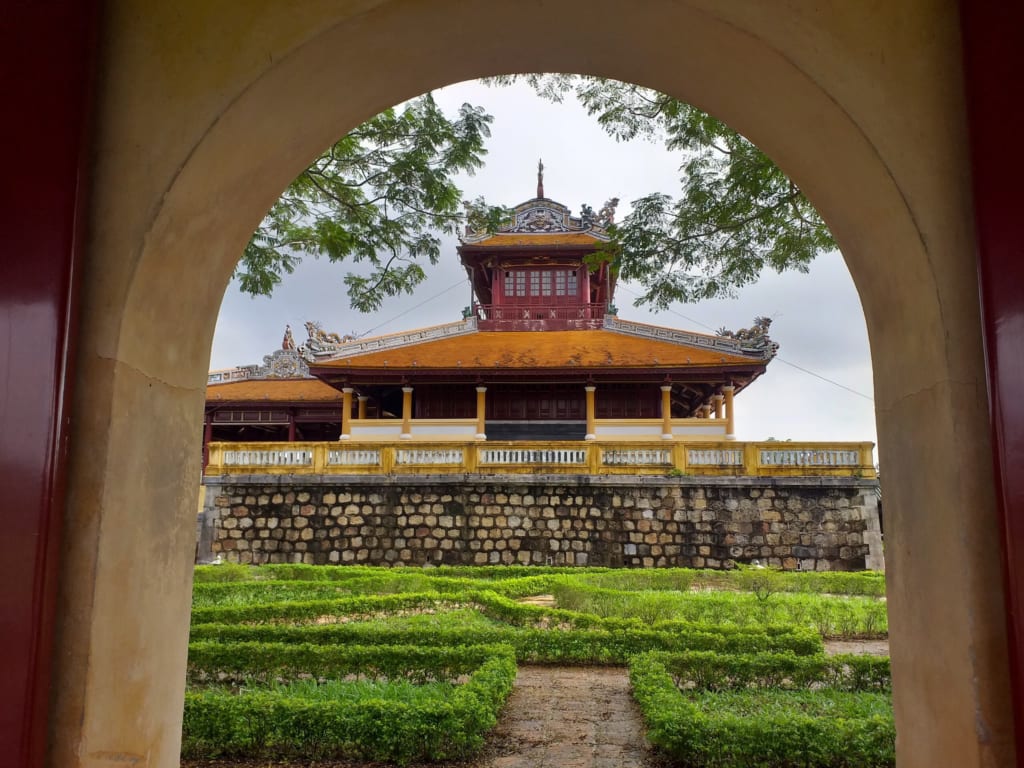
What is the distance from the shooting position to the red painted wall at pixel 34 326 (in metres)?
1.91

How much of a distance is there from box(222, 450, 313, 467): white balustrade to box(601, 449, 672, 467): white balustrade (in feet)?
23.9

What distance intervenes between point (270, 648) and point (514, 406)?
15829 mm

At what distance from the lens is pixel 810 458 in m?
16.5

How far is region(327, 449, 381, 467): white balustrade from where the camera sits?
56.4 ft

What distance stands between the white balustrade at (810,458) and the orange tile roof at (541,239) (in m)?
10.8

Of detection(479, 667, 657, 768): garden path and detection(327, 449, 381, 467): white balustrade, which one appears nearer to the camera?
detection(479, 667, 657, 768): garden path

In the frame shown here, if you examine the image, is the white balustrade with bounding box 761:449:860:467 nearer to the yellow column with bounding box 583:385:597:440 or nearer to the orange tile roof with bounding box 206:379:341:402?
the yellow column with bounding box 583:385:597:440

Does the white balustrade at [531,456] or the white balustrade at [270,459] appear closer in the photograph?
the white balustrade at [531,456]

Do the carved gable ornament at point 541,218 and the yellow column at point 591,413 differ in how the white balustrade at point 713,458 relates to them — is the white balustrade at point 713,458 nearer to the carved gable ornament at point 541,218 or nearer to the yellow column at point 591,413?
the yellow column at point 591,413

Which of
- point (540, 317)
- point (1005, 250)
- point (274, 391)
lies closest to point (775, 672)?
point (1005, 250)

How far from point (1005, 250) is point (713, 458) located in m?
15.2

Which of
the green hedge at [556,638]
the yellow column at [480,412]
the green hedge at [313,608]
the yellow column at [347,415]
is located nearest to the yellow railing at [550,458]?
the yellow column at [347,415]

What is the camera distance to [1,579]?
1.88 meters

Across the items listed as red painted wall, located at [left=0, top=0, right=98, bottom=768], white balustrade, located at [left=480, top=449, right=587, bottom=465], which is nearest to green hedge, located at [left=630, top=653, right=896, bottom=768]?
red painted wall, located at [left=0, top=0, right=98, bottom=768]
